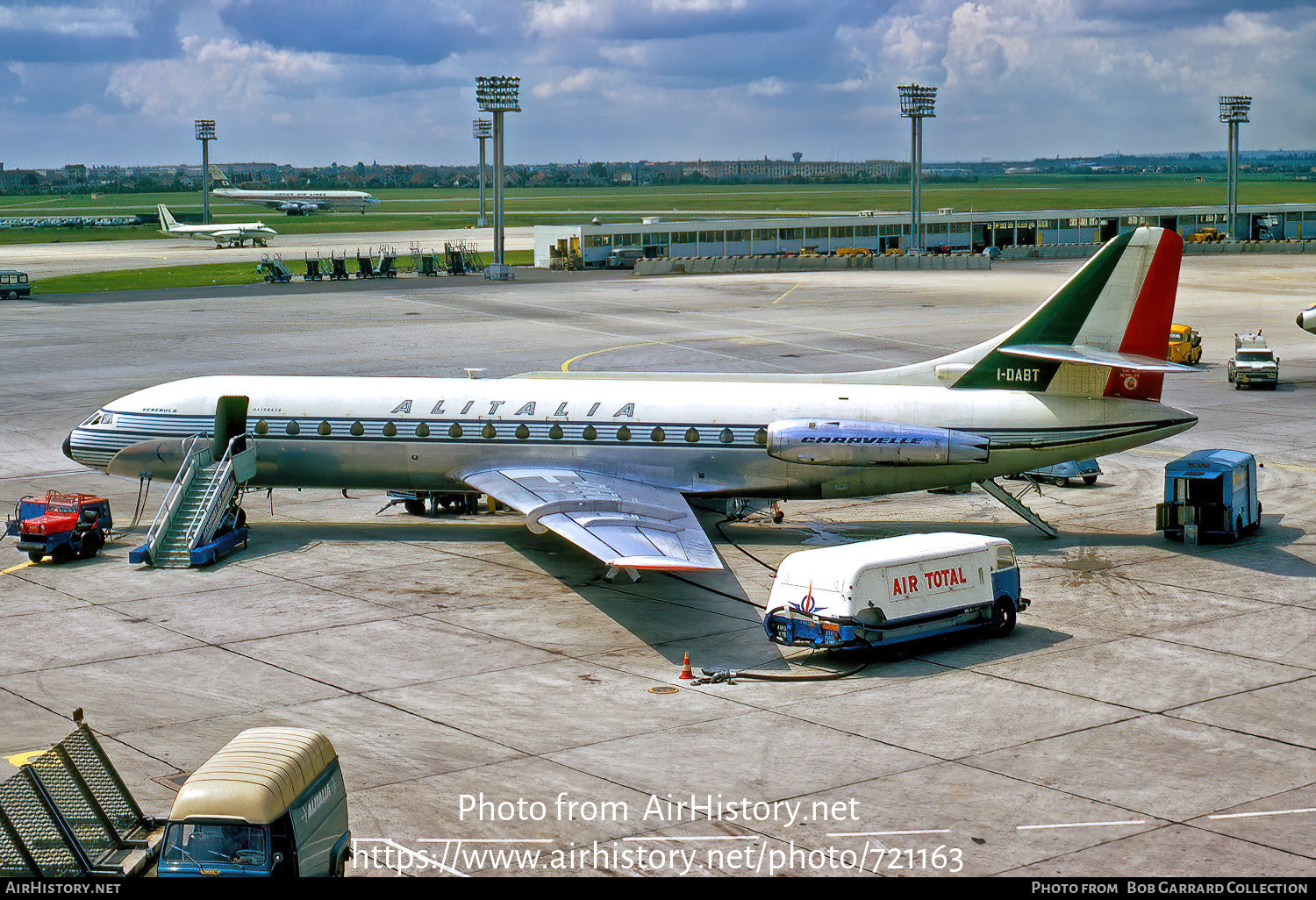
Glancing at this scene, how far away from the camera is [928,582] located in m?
24.4

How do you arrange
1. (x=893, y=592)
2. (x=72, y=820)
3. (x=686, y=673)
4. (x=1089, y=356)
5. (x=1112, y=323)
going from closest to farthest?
(x=72, y=820) < (x=686, y=673) < (x=893, y=592) < (x=1089, y=356) < (x=1112, y=323)

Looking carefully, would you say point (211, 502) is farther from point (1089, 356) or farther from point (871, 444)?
point (1089, 356)

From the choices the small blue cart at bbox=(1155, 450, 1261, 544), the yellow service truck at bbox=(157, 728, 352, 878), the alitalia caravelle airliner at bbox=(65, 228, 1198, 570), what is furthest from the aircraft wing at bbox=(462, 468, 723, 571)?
the small blue cart at bbox=(1155, 450, 1261, 544)

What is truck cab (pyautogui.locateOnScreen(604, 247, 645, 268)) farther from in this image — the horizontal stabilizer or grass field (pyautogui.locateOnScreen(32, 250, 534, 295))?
the horizontal stabilizer

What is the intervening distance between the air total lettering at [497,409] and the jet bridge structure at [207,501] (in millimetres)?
3892

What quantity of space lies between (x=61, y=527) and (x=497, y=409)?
10064 millimetres

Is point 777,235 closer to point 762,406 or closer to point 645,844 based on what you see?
point 762,406

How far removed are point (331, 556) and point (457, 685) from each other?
33.5 feet

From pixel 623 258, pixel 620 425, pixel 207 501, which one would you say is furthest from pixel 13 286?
pixel 620 425

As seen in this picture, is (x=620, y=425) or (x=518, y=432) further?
(x=518, y=432)

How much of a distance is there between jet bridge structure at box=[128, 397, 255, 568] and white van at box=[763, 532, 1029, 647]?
13956 millimetres

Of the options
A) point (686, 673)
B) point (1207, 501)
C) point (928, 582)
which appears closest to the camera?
point (686, 673)

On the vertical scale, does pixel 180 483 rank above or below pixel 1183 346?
below

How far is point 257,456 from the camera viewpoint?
34000 mm
